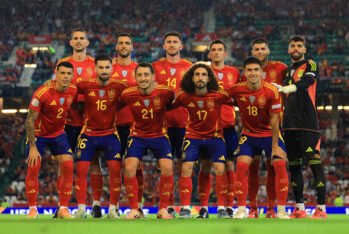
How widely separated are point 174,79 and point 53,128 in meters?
1.83

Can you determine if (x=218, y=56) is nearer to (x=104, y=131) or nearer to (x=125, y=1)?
(x=104, y=131)

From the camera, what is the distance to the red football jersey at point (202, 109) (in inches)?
370

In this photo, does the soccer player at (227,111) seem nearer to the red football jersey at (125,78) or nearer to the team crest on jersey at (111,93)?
the red football jersey at (125,78)

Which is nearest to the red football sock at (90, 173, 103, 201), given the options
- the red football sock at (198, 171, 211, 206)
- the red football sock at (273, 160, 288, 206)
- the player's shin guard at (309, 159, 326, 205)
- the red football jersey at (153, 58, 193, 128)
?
the red football jersey at (153, 58, 193, 128)

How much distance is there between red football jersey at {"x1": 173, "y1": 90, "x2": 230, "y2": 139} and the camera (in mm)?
9391

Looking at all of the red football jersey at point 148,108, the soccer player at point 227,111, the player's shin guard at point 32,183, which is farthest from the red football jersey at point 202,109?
the player's shin guard at point 32,183

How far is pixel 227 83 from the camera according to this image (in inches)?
396

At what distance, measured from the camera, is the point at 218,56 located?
33.1ft

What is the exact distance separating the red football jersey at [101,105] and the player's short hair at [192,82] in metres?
0.90

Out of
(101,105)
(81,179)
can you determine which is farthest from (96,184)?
(101,105)

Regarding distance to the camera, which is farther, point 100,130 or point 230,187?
point 230,187

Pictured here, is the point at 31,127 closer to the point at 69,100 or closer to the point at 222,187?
the point at 69,100

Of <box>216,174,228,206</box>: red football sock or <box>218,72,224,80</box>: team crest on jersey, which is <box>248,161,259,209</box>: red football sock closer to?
<box>216,174,228,206</box>: red football sock
